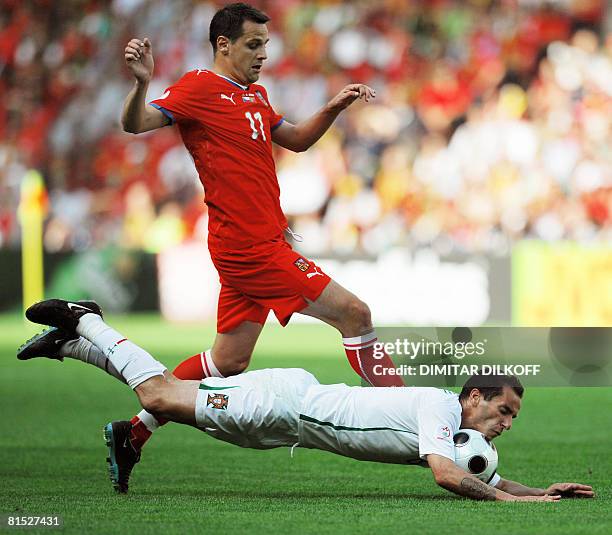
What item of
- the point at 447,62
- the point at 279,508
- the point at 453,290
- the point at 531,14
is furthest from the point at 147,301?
the point at 279,508

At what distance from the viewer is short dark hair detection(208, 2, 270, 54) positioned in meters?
6.39

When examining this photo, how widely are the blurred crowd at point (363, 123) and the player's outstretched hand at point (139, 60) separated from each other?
33.3 feet

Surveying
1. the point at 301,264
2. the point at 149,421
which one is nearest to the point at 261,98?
the point at 301,264

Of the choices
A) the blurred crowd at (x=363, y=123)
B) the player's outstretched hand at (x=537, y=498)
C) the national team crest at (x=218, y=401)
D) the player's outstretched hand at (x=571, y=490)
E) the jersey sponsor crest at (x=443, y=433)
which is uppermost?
the blurred crowd at (x=363, y=123)

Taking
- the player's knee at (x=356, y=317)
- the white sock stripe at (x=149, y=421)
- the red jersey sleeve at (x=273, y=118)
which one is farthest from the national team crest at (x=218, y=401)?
the red jersey sleeve at (x=273, y=118)

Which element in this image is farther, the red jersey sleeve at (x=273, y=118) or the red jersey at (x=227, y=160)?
the red jersey sleeve at (x=273, y=118)

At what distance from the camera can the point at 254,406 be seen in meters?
5.50

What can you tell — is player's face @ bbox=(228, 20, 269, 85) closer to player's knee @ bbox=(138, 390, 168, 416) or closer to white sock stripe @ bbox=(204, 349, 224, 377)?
white sock stripe @ bbox=(204, 349, 224, 377)

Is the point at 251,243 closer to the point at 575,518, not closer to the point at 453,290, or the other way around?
the point at 575,518

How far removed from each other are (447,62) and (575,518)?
14933 millimetres

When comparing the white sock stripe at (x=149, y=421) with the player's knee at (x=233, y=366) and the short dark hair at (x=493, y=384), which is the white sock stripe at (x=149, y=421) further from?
the short dark hair at (x=493, y=384)

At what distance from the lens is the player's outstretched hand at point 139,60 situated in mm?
5754

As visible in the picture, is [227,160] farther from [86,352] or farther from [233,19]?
[86,352]

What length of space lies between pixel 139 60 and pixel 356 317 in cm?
161
